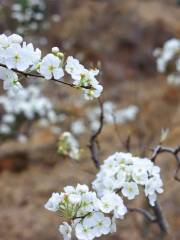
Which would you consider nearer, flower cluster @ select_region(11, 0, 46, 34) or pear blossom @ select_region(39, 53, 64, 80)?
pear blossom @ select_region(39, 53, 64, 80)

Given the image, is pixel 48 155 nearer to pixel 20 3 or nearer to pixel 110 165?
pixel 20 3

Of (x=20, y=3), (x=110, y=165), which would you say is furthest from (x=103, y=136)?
(x=110, y=165)

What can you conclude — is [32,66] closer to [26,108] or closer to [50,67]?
[50,67]

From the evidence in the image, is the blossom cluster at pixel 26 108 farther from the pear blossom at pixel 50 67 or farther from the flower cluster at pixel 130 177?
the pear blossom at pixel 50 67

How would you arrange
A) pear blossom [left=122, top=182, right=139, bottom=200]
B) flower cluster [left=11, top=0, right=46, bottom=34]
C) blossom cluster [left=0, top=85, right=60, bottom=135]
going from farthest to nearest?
flower cluster [left=11, top=0, right=46, bottom=34] → blossom cluster [left=0, top=85, right=60, bottom=135] → pear blossom [left=122, top=182, right=139, bottom=200]

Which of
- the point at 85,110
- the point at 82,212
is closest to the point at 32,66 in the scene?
the point at 82,212

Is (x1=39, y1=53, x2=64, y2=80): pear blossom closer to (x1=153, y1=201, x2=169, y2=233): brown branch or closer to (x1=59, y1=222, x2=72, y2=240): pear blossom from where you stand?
(x1=59, y1=222, x2=72, y2=240): pear blossom

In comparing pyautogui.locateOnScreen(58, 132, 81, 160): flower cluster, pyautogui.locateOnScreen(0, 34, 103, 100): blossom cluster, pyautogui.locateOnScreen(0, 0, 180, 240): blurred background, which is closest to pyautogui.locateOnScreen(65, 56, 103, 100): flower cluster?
pyautogui.locateOnScreen(0, 34, 103, 100): blossom cluster
